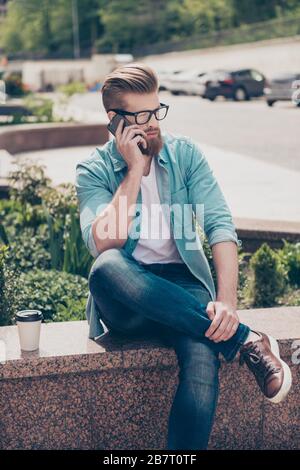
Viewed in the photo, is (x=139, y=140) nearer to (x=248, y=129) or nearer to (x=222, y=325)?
(x=222, y=325)

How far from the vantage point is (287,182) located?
10.5 metres

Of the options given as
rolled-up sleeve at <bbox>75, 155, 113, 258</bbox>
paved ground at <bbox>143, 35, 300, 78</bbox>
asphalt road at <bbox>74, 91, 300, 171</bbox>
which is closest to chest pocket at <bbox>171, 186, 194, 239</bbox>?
rolled-up sleeve at <bbox>75, 155, 113, 258</bbox>

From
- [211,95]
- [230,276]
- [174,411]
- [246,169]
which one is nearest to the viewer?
[174,411]

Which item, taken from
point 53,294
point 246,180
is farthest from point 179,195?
point 246,180

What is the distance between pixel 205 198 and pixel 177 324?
64 cm

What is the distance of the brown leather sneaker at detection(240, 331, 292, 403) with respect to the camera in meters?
3.06

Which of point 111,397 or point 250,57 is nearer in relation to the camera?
point 111,397

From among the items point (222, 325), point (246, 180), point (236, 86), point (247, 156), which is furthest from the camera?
point (236, 86)

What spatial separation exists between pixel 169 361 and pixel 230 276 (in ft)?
1.36

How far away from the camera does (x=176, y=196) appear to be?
138 inches

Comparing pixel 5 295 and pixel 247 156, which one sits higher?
pixel 5 295
